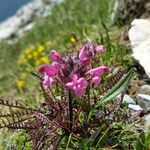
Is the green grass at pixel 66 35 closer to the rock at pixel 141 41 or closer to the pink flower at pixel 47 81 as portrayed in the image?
the rock at pixel 141 41

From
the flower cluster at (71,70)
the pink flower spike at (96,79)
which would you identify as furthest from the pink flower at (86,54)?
the pink flower spike at (96,79)

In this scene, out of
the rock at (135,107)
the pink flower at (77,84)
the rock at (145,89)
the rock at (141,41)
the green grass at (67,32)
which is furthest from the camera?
the green grass at (67,32)

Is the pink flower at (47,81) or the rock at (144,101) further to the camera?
the rock at (144,101)

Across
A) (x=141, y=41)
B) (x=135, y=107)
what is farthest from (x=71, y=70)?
(x=141, y=41)

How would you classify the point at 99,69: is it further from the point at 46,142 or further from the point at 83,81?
the point at 46,142

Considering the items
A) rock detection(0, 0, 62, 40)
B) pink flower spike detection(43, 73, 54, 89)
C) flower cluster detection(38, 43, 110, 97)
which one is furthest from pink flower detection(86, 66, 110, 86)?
rock detection(0, 0, 62, 40)

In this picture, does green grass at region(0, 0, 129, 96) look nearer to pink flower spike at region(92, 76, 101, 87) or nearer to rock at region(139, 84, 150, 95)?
rock at region(139, 84, 150, 95)

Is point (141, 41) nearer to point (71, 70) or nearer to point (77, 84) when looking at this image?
point (71, 70)
